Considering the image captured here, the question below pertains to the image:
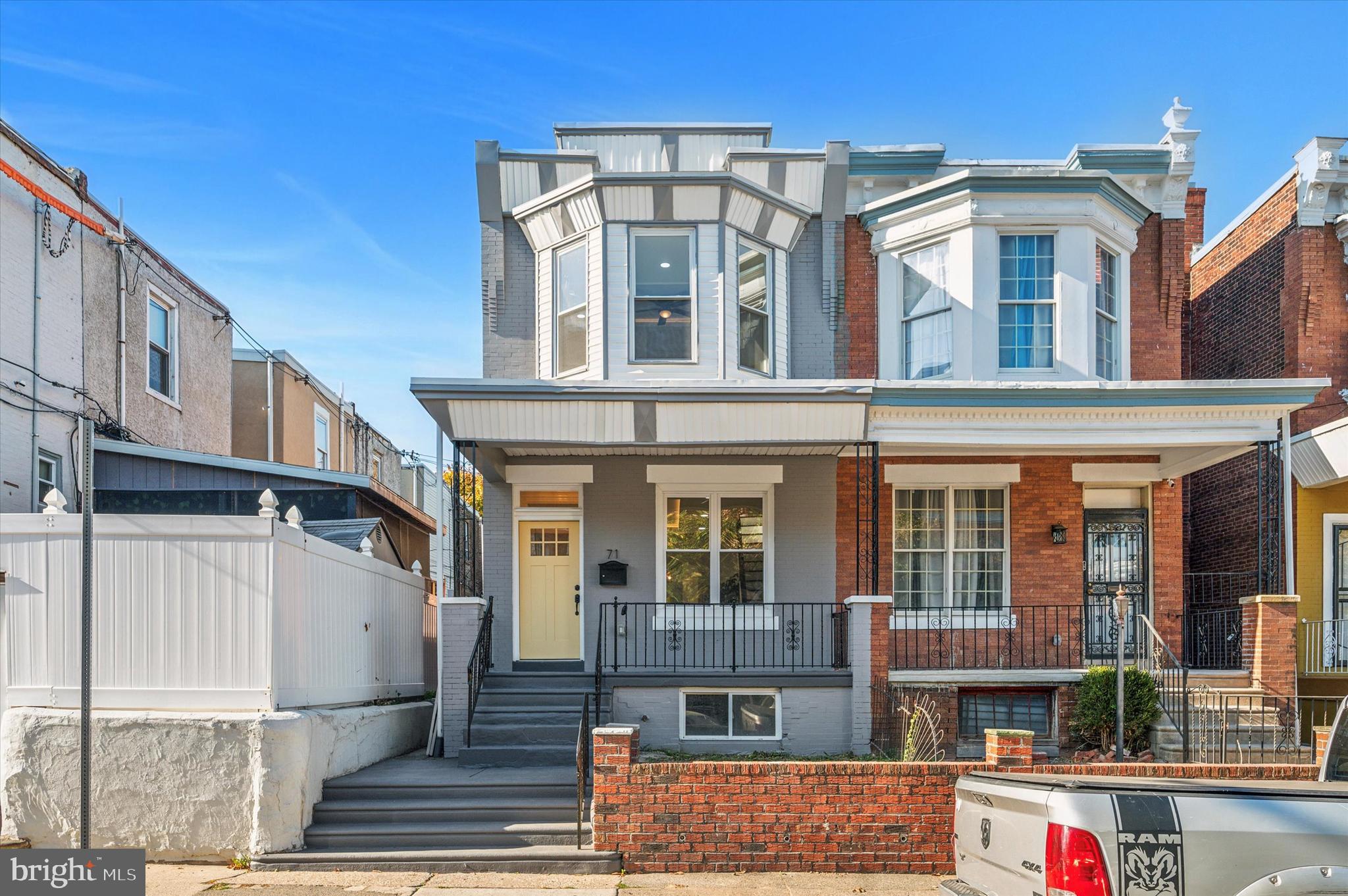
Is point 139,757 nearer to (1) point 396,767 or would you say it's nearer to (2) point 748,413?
(1) point 396,767

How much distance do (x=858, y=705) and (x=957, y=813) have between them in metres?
5.24

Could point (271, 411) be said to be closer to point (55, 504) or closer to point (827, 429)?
point (55, 504)

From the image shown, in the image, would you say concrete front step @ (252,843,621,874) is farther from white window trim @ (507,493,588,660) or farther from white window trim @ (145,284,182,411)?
white window trim @ (145,284,182,411)

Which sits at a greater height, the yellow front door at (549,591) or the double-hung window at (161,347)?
the double-hung window at (161,347)

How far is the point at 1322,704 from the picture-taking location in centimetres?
1292

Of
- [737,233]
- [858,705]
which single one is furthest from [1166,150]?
[858,705]

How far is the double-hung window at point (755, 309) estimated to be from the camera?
42.2 feet

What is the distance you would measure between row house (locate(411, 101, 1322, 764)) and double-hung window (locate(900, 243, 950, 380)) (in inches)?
1.3

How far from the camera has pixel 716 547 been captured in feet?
42.3

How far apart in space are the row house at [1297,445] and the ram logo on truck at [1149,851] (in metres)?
8.98

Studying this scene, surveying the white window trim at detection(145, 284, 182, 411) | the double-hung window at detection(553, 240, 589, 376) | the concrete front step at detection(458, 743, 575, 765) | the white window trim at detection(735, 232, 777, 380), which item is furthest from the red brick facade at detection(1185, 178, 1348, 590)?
the white window trim at detection(145, 284, 182, 411)

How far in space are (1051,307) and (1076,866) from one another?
9730 millimetres

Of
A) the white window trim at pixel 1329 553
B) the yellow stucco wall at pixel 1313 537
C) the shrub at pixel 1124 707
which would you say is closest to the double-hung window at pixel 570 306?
the shrub at pixel 1124 707

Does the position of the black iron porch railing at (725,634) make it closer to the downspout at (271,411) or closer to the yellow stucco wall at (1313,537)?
the yellow stucco wall at (1313,537)
